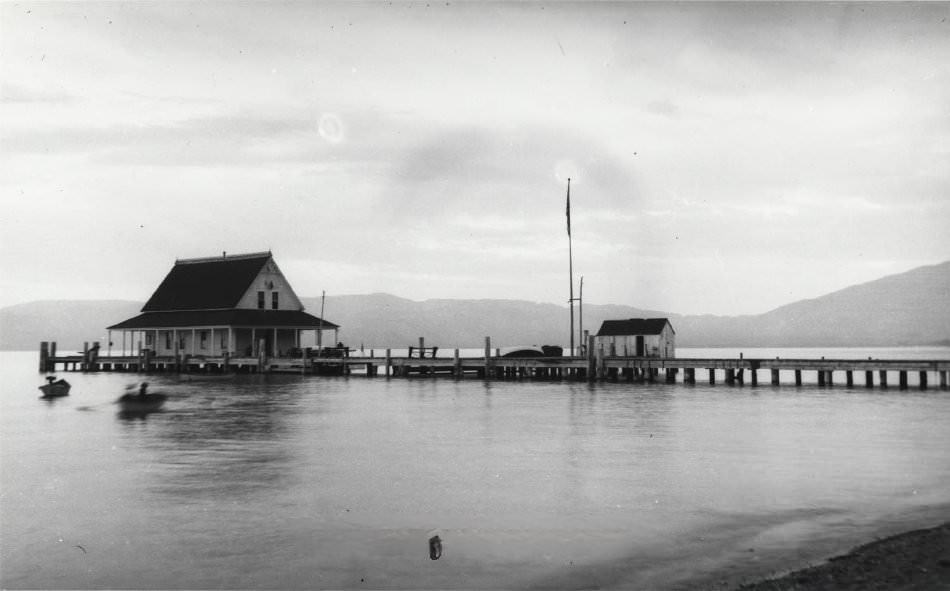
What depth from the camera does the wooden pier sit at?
1898 inches

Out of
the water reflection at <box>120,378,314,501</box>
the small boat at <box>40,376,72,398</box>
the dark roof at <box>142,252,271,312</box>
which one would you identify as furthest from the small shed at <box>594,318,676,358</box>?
the small boat at <box>40,376,72,398</box>

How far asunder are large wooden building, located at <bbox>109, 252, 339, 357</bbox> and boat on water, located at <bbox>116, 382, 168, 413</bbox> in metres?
23.8

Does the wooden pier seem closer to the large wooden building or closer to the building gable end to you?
the large wooden building

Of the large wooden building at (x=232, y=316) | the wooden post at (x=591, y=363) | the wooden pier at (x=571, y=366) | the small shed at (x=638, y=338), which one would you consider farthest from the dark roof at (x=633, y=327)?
the large wooden building at (x=232, y=316)

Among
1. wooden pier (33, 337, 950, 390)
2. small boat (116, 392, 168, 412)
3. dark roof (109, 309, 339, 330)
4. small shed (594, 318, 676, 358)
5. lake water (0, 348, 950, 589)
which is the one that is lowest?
lake water (0, 348, 950, 589)

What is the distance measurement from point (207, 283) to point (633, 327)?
3786 cm

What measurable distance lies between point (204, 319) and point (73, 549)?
5548 centimetres

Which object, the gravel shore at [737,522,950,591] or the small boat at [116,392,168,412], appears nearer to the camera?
the gravel shore at [737,522,950,591]

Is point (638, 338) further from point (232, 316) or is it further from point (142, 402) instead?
point (142, 402)

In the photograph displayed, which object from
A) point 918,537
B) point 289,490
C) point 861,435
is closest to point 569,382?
point 861,435

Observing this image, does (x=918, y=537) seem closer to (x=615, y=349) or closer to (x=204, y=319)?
(x=615, y=349)

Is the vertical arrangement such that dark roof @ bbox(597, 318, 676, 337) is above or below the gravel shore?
above

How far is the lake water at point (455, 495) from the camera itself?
12148 mm

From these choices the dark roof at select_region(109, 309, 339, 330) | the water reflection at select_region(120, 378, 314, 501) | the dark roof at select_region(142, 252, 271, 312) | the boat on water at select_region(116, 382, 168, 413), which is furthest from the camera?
the dark roof at select_region(142, 252, 271, 312)
